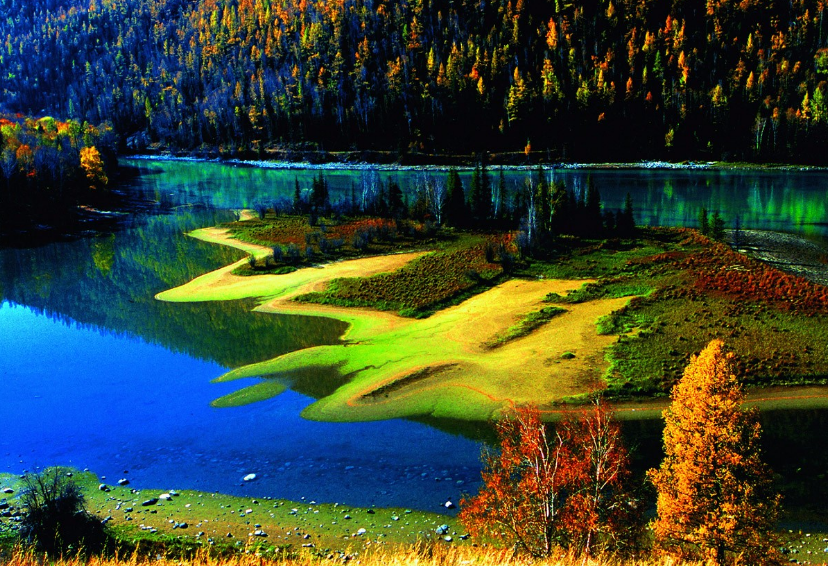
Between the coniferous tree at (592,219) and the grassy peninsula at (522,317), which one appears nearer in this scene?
the grassy peninsula at (522,317)

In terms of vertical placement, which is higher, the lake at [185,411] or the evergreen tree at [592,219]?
the evergreen tree at [592,219]

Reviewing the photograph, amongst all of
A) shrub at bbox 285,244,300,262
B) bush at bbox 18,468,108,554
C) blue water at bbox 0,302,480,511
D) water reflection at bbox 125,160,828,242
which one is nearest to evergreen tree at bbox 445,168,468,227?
shrub at bbox 285,244,300,262

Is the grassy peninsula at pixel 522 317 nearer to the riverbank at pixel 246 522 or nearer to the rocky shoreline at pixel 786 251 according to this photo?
the rocky shoreline at pixel 786 251

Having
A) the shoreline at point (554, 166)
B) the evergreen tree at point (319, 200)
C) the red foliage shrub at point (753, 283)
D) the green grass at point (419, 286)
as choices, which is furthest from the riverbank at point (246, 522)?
the shoreline at point (554, 166)

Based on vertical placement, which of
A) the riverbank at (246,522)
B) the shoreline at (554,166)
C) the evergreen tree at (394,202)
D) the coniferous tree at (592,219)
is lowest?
the riverbank at (246,522)

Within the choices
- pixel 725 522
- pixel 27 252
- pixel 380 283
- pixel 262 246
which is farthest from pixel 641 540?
pixel 27 252

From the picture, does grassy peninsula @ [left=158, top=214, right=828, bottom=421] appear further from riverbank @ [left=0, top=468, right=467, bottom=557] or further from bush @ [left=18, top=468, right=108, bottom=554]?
bush @ [left=18, top=468, right=108, bottom=554]

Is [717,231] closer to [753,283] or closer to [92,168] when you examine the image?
[753,283]

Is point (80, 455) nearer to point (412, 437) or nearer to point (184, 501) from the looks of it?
point (184, 501)

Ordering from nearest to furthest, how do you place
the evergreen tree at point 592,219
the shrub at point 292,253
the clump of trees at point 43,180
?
the shrub at point 292,253, the evergreen tree at point 592,219, the clump of trees at point 43,180
